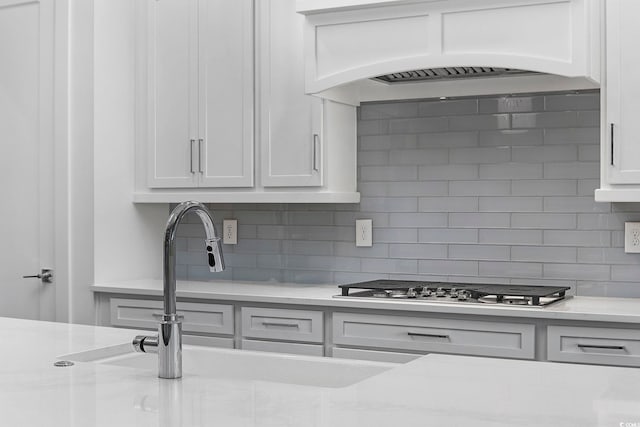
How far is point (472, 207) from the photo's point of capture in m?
3.98

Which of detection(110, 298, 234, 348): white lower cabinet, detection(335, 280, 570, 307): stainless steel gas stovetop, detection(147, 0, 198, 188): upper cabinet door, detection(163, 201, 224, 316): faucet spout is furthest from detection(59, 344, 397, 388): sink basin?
detection(147, 0, 198, 188): upper cabinet door

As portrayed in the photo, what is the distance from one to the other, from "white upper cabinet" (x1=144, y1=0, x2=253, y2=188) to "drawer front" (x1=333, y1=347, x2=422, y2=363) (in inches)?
39.6

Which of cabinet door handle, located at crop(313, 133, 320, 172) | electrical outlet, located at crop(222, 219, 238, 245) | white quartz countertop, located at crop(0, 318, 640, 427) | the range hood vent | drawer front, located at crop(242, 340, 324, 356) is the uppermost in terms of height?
the range hood vent

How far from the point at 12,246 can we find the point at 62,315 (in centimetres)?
51

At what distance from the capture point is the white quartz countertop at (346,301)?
313cm

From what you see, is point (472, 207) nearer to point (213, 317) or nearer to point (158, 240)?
point (213, 317)

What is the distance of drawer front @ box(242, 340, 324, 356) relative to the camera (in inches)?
144

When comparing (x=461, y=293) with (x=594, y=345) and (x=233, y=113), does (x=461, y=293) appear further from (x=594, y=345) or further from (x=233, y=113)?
(x=233, y=113)

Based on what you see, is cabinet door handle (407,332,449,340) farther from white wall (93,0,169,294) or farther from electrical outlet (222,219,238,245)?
white wall (93,0,169,294)

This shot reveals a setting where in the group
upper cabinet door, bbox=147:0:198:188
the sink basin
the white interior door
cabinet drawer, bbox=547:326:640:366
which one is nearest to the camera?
the sink basin

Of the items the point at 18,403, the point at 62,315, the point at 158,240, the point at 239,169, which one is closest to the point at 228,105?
the point at 239,169

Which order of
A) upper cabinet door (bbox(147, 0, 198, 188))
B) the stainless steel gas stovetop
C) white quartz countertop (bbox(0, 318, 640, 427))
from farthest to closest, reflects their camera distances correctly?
upper cabinet door (bbox(147, 0, 198, 188)), the stainless steel gas stovetop, white quartz countertop (bbox(0, 318, 640, 427))

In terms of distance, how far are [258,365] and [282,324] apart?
1538 mm

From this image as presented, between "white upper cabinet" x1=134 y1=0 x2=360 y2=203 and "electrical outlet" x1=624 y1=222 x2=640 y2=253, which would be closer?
"electrical outlet" x1=624 y1=222 x2=640 y2=253
